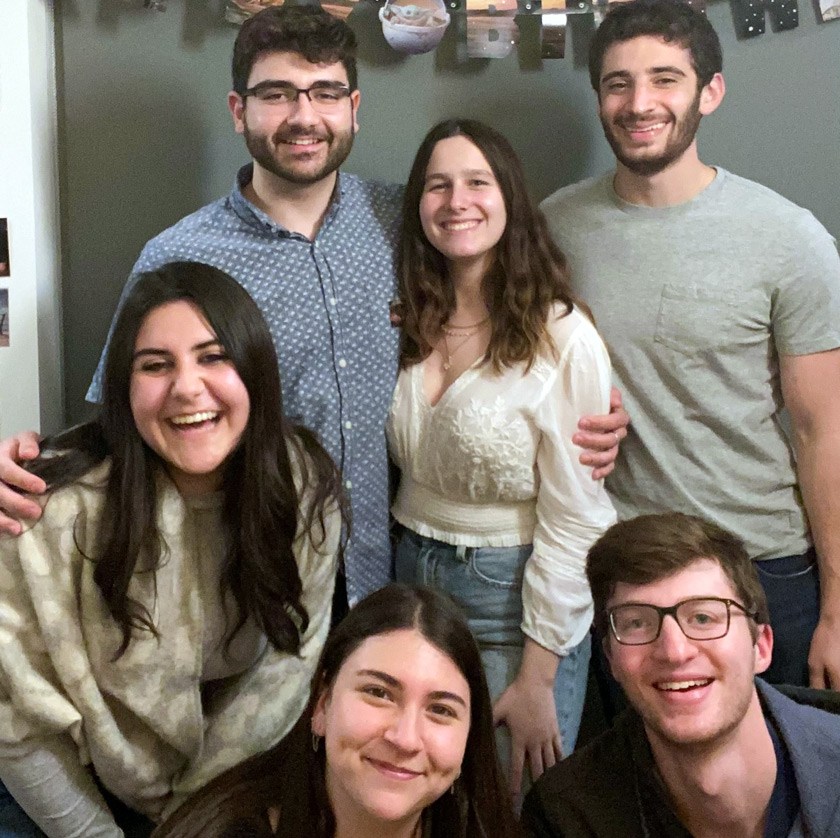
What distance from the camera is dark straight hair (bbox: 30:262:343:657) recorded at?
151 cm

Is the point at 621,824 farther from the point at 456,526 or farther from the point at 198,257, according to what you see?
the point at 198,257

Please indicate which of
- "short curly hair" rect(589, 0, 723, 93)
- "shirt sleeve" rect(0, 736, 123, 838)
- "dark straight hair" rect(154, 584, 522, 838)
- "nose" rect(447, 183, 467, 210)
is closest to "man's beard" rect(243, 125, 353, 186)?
"nose" rect(447, 183, 467, 210)

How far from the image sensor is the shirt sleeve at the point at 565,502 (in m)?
1.75

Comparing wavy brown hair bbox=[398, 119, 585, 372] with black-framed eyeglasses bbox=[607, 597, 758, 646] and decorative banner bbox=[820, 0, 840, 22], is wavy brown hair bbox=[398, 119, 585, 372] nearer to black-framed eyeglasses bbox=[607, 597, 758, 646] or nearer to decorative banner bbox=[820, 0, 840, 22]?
black-framed eyeglasses bbox=[607, 597, 758, 646]

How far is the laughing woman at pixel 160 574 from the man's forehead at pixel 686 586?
0.55 m

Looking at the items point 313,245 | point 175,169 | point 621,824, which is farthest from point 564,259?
point 621,824

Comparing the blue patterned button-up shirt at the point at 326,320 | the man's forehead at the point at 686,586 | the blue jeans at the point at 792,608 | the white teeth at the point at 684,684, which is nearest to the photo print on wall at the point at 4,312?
the blue patterned button-up shirt at the point at 326,320

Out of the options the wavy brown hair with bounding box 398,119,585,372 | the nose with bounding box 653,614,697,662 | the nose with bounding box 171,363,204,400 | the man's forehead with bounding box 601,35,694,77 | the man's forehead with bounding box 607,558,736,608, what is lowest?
the nose with bounding box 653,614,697,662

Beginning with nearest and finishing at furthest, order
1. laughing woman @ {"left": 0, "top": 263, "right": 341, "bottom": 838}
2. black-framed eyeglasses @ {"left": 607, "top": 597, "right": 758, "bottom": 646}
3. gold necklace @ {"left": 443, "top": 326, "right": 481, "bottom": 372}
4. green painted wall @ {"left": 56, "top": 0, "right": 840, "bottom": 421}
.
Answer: black-framed eyeglasses @ {"left": 607, "top": 597, "right": 758, "bottom": 646}, laughing woman @ {"left": 0, "top": 263, "right": 341, "bottom": 838}, gold necklace @ {"left": 443, "top": 326, "right": 481, "bottom": 372}, green painted wall @ {"left": 56, "top": 0, "right": 840, "bottom": 421}

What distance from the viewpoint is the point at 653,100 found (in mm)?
1869

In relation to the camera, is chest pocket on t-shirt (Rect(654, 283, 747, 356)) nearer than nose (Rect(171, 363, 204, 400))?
No

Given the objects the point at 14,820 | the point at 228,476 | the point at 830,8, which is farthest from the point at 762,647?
the point at 830,8

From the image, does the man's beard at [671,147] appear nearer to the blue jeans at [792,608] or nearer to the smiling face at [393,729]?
the blue jeans at [792,608]

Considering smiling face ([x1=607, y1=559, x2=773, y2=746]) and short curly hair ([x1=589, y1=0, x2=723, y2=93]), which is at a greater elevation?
short curly hair ([x1=589, y1=0, x2=723, y2=93])
